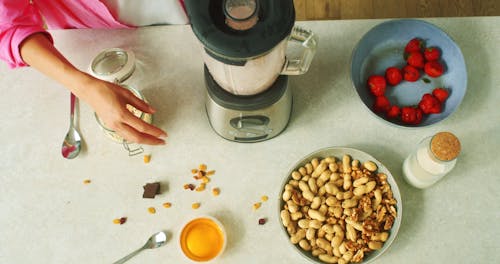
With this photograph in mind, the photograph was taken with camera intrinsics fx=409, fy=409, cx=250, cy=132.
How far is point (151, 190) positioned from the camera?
0.81 m

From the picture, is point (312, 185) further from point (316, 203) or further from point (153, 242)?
point (153, 242)

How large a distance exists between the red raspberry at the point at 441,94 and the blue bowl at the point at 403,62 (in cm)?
1

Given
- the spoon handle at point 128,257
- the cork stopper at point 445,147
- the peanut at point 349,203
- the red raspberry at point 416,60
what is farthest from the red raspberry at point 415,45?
the spoon handle at point 128,257

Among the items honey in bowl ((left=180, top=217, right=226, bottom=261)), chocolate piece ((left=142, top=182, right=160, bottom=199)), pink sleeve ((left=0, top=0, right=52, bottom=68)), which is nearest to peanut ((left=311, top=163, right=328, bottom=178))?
honey in bowl ((left=180, top=217, right=226, bottom=261))

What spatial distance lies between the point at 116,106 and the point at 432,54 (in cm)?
64

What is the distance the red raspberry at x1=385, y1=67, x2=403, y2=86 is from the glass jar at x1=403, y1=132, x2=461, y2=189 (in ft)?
0.54

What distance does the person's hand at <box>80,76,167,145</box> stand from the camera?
0.71m

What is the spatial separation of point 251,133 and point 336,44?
11.8 inches

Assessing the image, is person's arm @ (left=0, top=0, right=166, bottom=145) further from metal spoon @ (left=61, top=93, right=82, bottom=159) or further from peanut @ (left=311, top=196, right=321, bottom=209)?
peanut @ (left=311, top=196, right=321, bottom=209)

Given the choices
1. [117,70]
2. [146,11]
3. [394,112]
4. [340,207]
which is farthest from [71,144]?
[394,112]

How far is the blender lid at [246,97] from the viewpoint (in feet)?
2.33

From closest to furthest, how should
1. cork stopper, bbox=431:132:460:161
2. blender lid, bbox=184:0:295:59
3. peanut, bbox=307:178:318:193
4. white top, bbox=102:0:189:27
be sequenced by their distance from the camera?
blender lid, bbox=184:0:295:59 < cork stopper, bbox=431:132:460:161 < peanut, bbox=307:178:318:193 < white top, bbox=102:0:189:27

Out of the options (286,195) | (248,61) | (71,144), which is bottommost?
(286,195)

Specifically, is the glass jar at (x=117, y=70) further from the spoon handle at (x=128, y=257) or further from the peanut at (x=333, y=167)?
the peanut at (x=333, y=167)
